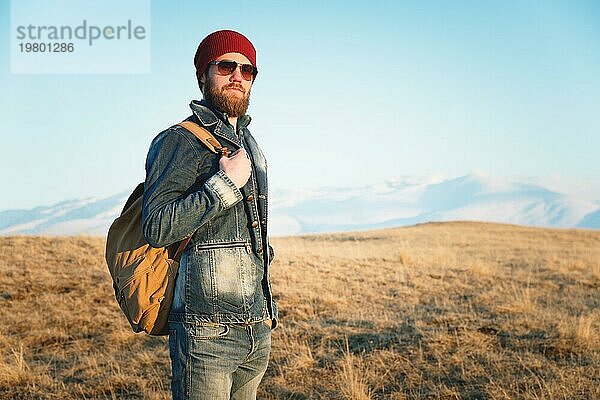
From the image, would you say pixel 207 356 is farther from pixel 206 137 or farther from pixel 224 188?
pixel 206 137

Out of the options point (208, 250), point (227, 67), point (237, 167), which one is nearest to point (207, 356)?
point (208, 250)

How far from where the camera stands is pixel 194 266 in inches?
90.0

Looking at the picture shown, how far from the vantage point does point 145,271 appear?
7.57 ft

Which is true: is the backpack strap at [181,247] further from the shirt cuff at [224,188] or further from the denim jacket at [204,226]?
the shirt cuff at [224,188]

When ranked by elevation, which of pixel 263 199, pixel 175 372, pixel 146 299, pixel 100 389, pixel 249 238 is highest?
pixel 263 199

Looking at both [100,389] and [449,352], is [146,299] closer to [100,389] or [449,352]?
[100,389]

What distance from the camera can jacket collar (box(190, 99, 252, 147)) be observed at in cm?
245

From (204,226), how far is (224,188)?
0.64ft

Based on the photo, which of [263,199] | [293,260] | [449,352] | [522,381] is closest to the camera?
[263,199]

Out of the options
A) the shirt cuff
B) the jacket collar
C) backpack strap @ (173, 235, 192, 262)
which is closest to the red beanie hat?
the jacket collar

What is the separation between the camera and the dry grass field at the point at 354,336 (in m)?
5.30

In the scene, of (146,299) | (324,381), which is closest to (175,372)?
(146,299)

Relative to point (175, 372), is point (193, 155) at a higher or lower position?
higher

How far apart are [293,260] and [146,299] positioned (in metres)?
11.3
